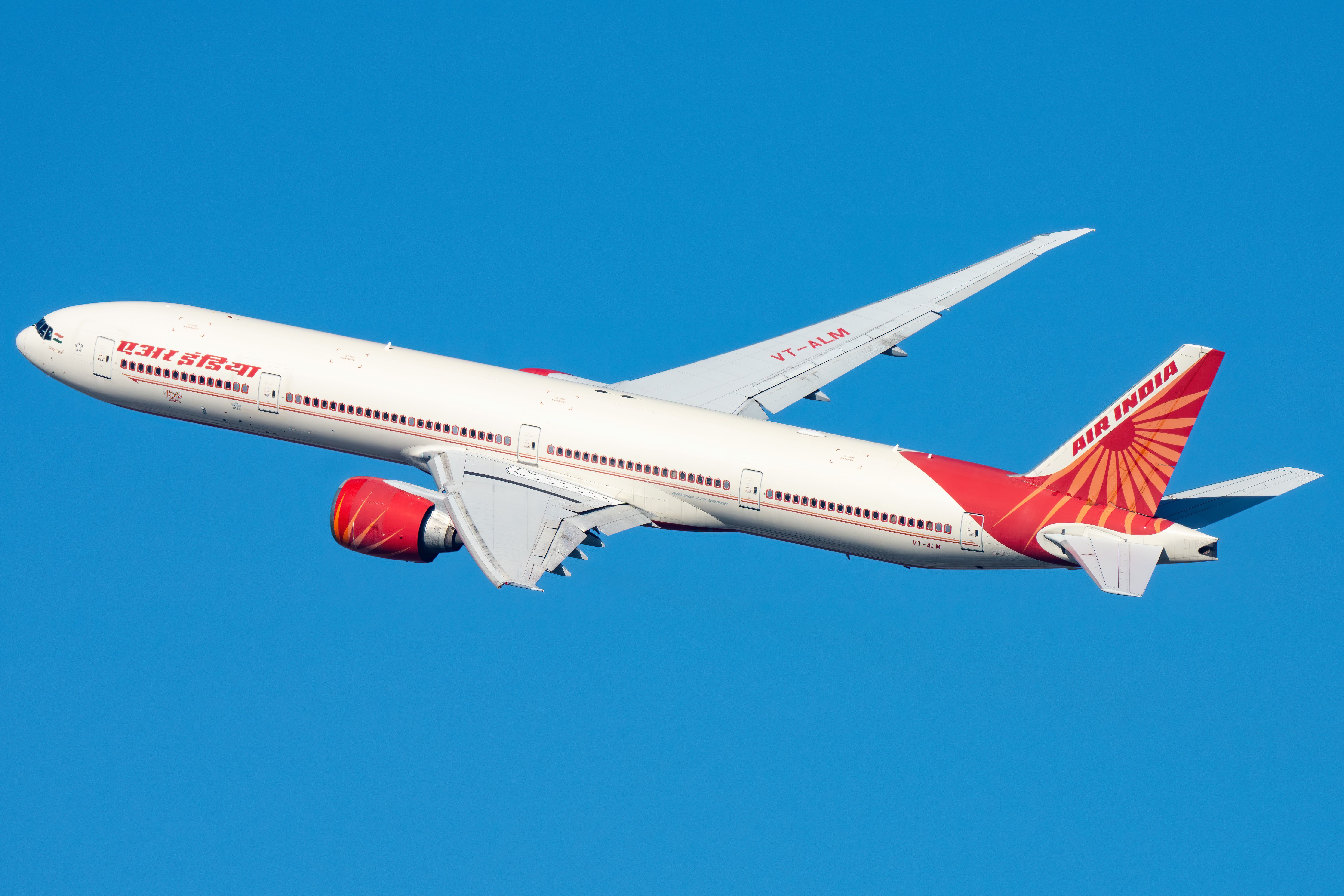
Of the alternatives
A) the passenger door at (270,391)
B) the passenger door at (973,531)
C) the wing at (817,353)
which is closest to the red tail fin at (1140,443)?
the passenger door at (973,531)

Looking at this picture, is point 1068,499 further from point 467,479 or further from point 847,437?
point 467,479

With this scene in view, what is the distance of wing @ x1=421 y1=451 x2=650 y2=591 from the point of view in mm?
52406

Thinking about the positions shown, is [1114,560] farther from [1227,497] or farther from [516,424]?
[516,424]

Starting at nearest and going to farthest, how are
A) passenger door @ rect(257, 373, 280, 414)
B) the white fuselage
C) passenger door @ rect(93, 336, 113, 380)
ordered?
the white fuselage < passenger door @ rect(257, 373, 280, 414) < passenger door @ rect(93, 336, 113, 380)

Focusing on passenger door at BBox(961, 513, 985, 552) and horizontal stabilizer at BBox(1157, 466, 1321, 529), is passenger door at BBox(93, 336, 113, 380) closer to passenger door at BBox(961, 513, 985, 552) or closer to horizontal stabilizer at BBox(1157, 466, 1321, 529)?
passenger door at BBox(961, 513, 985, 552)

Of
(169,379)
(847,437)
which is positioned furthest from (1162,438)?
(169,379)

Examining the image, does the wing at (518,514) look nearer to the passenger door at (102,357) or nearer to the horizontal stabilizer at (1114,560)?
the passenger door at (102,357)

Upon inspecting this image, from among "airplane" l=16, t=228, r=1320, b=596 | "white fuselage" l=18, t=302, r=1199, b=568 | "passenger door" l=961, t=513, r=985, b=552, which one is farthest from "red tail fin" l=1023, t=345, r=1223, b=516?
"white fuselage" l=18, t=302, r=1199, b=568

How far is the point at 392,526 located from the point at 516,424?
574 centimetres

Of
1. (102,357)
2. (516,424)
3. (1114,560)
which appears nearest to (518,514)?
(516,424)

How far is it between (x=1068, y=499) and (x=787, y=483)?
8.96 meters

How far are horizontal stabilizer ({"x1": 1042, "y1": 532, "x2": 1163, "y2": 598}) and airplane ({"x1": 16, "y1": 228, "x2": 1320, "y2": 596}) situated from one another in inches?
2.7

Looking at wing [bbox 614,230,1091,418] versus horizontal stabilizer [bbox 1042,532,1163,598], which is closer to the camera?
horizontal stabilizer [bbox 1042,532,1163,598]

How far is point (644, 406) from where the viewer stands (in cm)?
5791
